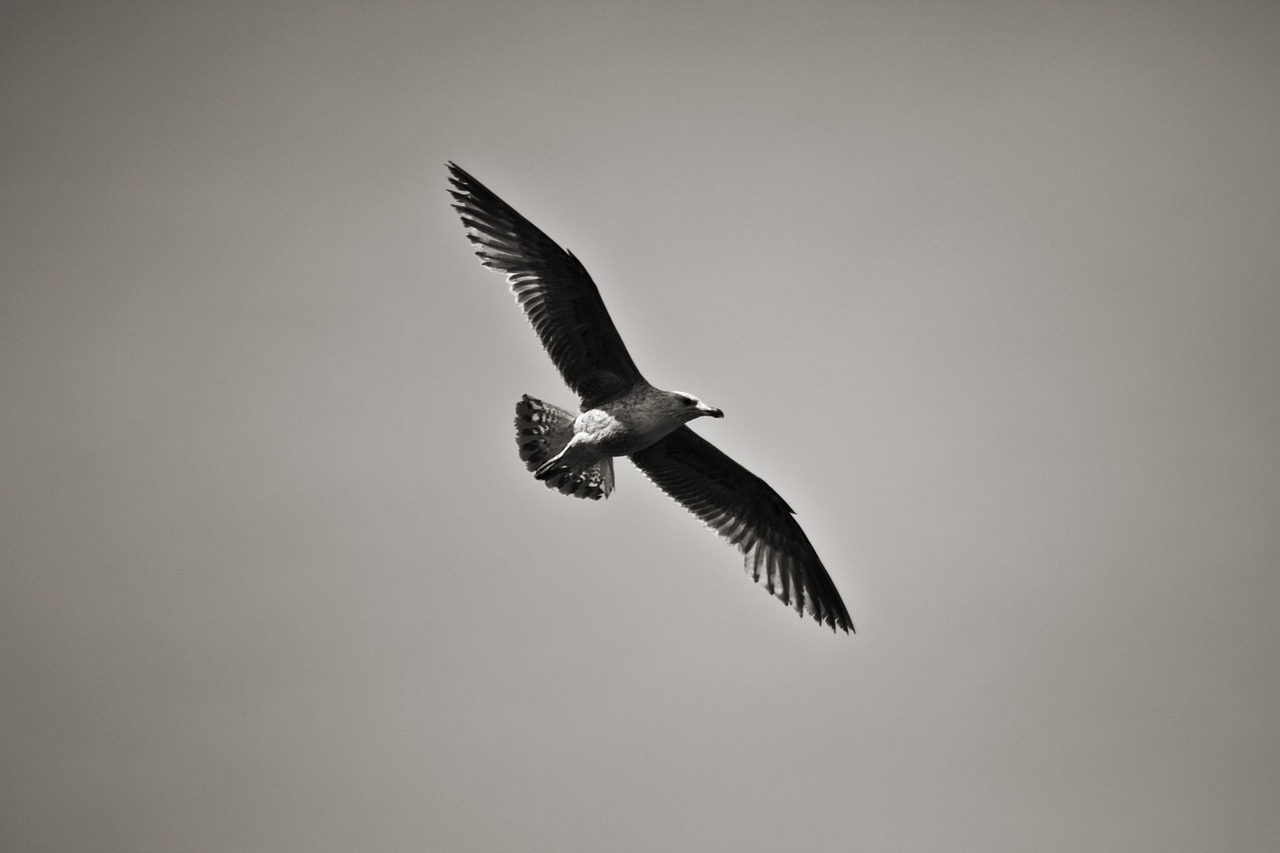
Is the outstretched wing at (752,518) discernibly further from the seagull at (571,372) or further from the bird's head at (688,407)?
the bird's head at (688,407)

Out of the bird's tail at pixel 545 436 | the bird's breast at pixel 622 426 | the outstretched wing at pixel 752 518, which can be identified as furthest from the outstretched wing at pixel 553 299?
the outstretched wing at pixel 752 518

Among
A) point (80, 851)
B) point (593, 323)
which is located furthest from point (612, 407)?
point (80, 851)

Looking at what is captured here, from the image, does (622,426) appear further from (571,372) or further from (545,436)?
(545,436)

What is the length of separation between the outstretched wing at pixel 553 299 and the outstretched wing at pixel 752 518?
1.17 m

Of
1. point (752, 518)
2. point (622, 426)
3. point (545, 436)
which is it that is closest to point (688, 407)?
point (622, 426)

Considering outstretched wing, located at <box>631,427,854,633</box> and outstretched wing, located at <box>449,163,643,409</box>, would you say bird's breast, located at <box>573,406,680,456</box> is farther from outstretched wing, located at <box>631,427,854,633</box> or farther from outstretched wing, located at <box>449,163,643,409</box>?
outstretched wing, located at <box>631,427,854,633</box>

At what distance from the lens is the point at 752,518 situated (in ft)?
39.5

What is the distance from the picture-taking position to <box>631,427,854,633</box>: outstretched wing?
459 inches

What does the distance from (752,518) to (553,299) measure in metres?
3.04

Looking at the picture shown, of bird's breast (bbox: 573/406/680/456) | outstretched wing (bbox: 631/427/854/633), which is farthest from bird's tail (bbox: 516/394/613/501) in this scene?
outstretched wing (bbox: 631/427/854/633)

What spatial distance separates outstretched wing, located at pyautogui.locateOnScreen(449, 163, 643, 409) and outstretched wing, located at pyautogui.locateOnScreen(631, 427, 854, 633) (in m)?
1.17

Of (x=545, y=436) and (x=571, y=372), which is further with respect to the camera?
(x=545, y=436)

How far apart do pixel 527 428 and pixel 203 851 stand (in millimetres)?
16655

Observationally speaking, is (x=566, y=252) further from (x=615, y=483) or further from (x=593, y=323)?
(x=615, y=483)
